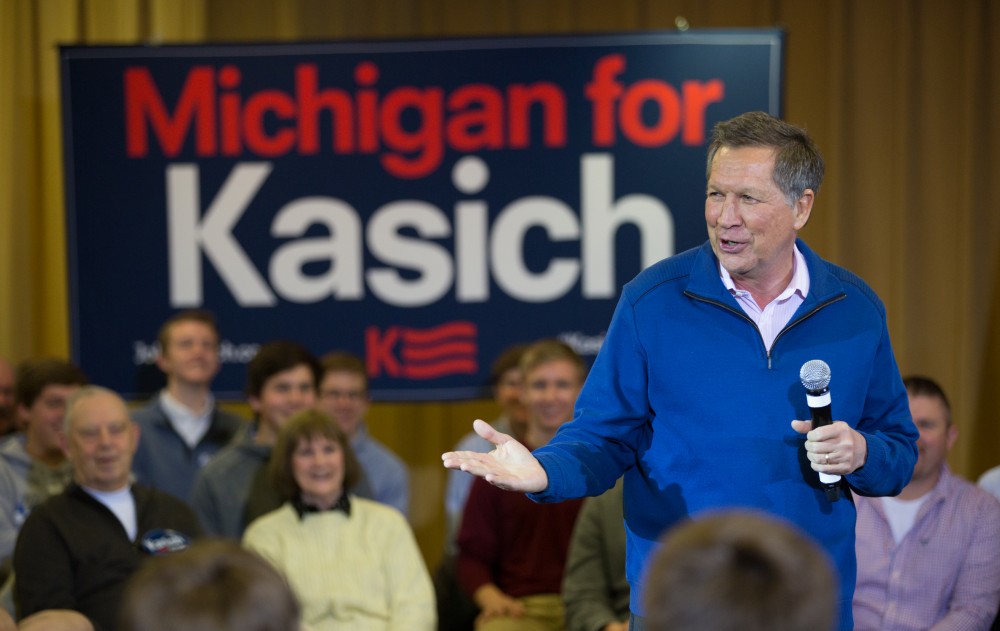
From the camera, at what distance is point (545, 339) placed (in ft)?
14.1

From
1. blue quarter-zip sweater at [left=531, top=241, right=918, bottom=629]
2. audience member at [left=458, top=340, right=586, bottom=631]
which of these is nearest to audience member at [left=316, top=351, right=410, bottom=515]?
audience member at [left=458, top=340, right=586, bottom=631]

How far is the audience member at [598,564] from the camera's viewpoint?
355 cm

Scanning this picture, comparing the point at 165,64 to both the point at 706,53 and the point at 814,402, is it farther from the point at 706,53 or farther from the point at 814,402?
the point at 814,402

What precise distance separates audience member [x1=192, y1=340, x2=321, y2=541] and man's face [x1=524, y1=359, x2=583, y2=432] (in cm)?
81

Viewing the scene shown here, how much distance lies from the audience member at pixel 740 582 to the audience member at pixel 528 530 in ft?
9.40

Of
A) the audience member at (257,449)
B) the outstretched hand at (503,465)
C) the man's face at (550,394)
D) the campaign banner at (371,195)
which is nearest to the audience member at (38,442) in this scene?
the campaign banner at (371,195)

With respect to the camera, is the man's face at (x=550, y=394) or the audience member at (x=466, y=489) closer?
the man's face at (x=550, y=394)

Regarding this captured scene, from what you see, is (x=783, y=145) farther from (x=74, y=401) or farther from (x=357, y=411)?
(x=357, y=411)

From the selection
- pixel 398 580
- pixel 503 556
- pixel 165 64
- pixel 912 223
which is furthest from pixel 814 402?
pixel 912 223

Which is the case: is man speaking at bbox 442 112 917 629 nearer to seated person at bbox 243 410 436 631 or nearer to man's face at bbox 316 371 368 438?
seated person at bbox 243 410 436 631

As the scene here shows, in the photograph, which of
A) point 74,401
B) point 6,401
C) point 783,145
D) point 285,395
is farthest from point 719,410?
point 6,401

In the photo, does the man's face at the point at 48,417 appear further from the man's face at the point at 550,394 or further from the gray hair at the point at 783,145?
the gray hair at the point at 783,145

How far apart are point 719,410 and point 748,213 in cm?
34

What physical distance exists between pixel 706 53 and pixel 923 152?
185 centimetres
